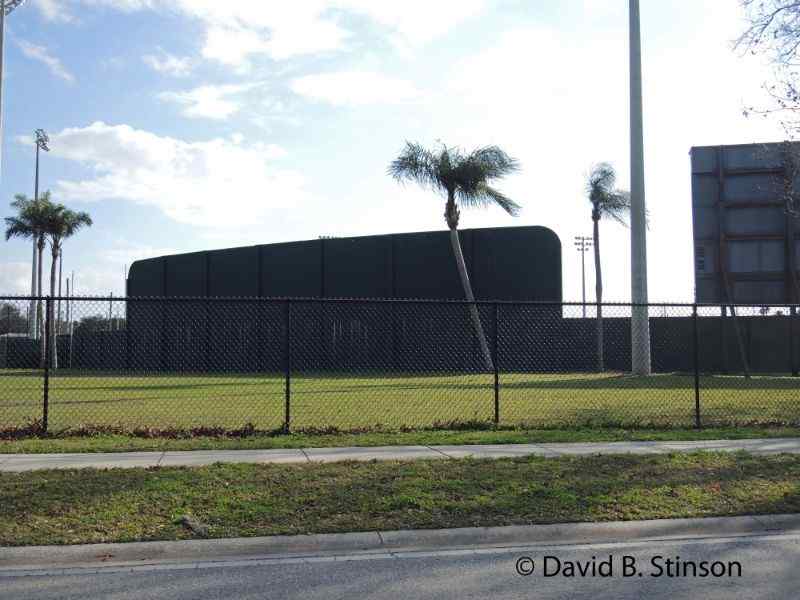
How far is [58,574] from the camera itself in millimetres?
5754

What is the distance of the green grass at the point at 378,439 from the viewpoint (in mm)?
10461

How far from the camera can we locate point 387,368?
1483 inches

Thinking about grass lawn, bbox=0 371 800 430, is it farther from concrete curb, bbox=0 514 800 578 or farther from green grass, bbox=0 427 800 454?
concrete curb, bbox=0 514 800 578

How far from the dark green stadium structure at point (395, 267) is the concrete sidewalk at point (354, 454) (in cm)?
2892

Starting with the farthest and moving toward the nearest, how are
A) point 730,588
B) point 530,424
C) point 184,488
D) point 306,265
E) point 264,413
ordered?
point 306,265
point 264,413
point 530,424
point 184,488
point 730,588

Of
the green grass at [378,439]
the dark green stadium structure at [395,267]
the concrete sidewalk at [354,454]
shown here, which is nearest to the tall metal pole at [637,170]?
the dark green stadium structure at [395,267]

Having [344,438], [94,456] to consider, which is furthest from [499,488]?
[94,456]

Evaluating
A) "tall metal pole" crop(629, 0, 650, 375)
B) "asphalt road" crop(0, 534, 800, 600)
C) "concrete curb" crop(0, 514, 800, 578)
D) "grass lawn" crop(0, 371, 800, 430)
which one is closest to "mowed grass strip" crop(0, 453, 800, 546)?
"concrete curb" crop(0, 514, 800, 578)

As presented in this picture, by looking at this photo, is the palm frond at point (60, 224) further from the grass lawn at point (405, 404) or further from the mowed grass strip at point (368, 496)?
the mowed grass strip at point (368, 496)

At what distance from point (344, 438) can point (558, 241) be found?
3059 cm

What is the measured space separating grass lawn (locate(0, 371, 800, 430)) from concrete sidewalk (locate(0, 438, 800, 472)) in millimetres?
2231

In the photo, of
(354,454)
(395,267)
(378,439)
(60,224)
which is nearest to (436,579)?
(354,454)

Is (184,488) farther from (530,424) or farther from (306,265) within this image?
(306,265)

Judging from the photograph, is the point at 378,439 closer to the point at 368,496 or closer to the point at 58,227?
the point at 368,496
